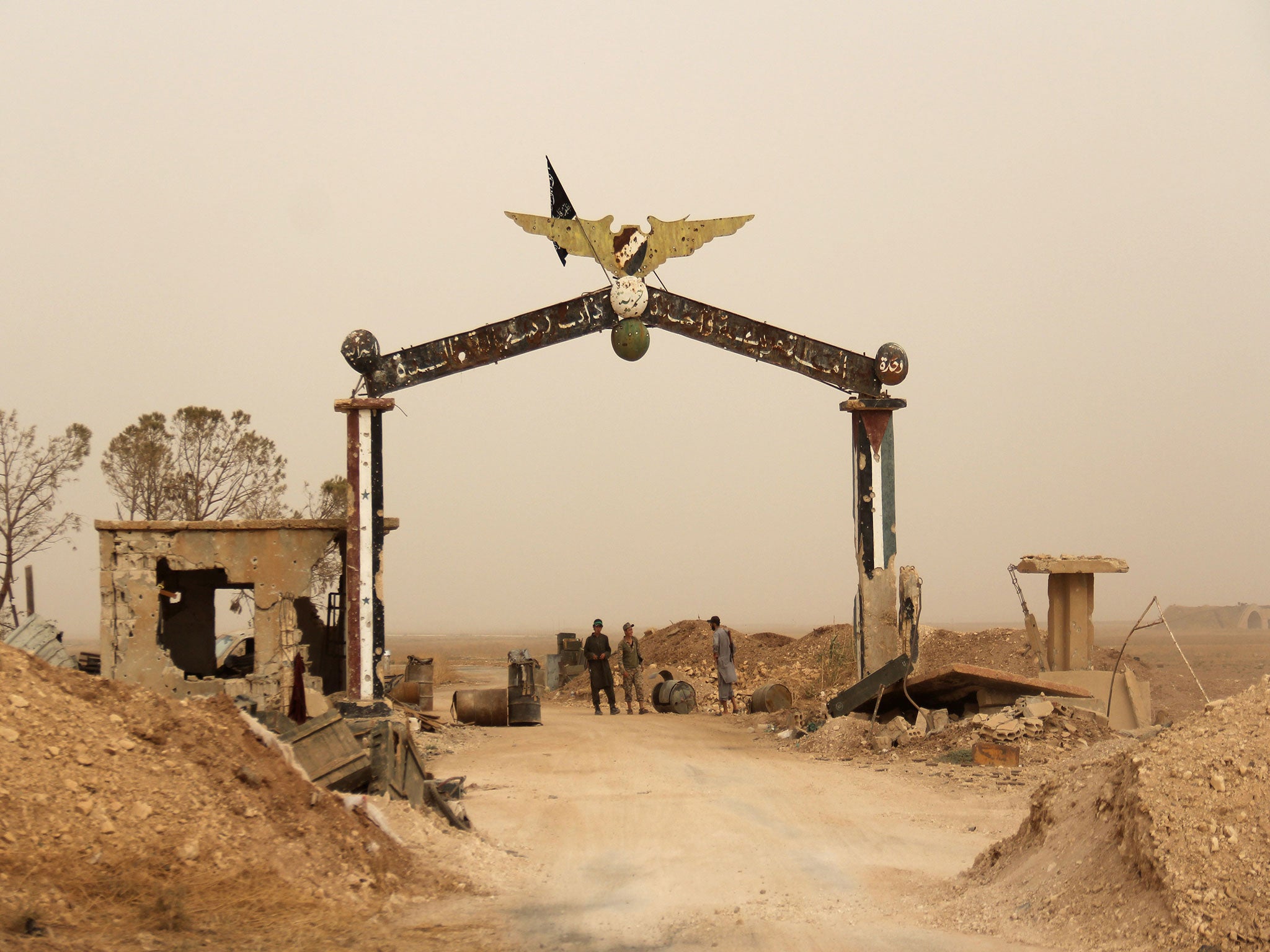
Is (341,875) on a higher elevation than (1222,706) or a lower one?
lower

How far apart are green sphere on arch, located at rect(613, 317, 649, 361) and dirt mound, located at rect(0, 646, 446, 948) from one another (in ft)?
33.7

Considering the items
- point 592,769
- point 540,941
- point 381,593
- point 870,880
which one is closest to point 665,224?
point 381,593

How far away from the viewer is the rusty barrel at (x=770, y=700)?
2127 centimetres

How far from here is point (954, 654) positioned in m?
27.2

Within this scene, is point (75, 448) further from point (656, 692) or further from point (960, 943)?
point (960, 943)

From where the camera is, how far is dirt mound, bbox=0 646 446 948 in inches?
263

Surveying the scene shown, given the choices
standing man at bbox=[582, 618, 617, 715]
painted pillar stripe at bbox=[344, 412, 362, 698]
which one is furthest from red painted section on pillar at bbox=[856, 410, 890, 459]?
painted pillar stripe at bbox=[344, 412, 362, 698]

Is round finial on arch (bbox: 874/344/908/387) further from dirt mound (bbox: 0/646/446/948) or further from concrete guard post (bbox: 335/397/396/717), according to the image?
dirt mound (bbox: 0/646/446/948)

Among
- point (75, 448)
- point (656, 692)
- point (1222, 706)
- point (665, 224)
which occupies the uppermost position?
point (665, 224)

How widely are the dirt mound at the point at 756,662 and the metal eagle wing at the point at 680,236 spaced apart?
8012 mm

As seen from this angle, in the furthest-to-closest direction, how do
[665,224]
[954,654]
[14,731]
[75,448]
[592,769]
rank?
[75,448]
[954,654]
[665,224]
[592,769]
[14,731]

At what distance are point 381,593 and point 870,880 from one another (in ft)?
33.6

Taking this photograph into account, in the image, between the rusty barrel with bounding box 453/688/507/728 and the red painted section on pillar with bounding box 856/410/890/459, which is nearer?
the red painted section on pillar with bounding box 856/410/890/459

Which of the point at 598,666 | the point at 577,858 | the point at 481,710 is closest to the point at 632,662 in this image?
the point at 598,666
